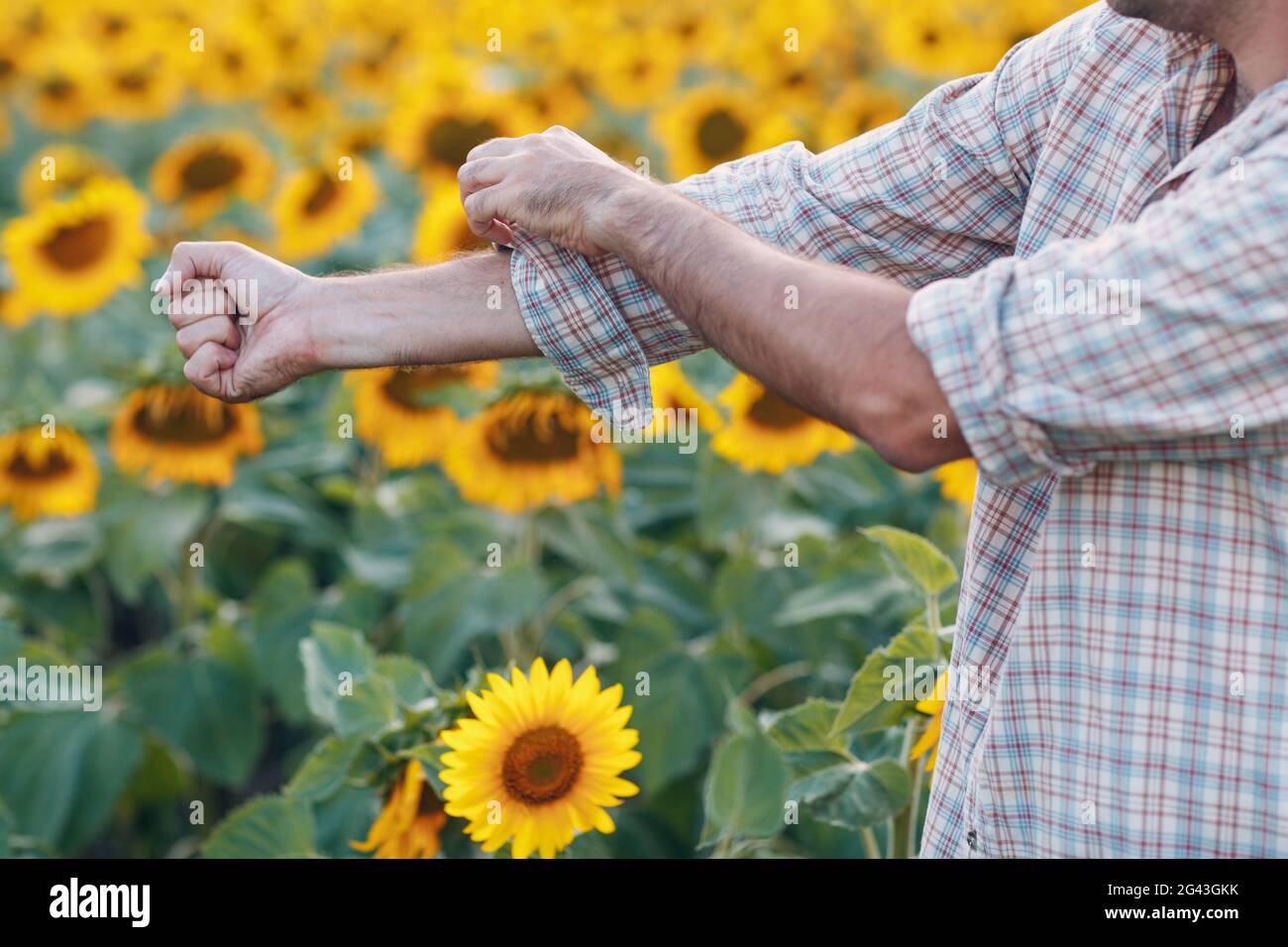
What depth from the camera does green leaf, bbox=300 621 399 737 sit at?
6.20 feet

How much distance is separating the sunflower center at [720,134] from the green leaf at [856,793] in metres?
3.23

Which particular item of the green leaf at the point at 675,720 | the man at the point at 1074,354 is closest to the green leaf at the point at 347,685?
the man at the point at 1074,354

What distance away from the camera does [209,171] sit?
4902mm

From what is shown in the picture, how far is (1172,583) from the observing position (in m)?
1.41

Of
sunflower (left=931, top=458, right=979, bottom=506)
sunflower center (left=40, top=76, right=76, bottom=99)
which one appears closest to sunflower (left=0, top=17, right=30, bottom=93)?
sunflower center (left=40, top=76, right=76, bottom=99)

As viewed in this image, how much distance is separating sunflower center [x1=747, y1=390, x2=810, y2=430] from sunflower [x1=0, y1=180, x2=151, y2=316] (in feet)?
5.93

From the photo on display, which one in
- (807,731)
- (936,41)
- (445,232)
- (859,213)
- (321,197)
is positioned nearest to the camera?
(859,213)

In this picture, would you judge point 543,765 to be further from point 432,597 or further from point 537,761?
point 432,597

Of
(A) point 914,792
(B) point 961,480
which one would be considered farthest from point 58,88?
(A) point 914,792

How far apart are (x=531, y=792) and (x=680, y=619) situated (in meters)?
1.24

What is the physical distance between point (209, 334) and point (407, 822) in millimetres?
599

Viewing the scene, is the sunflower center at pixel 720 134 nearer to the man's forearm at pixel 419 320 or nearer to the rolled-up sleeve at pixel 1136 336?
the man's forearm at pixel 419 320
